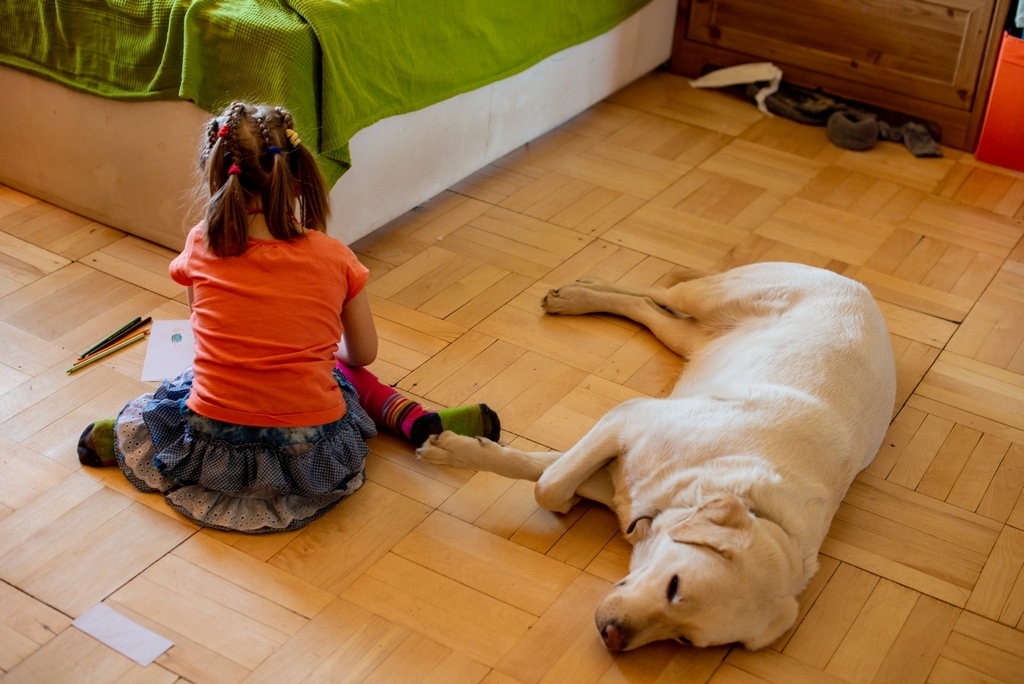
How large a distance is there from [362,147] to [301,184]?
749 millimetres

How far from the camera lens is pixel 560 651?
5.42 ft

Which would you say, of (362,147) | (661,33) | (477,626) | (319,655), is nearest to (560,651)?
(477,626)

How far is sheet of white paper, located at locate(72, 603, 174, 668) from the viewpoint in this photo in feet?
5.17

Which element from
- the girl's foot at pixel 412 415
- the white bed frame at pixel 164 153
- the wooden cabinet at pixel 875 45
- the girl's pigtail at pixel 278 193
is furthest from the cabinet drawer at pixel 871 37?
the girl's pigtail at pixel 278 193

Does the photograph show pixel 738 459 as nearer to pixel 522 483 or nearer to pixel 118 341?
pixel 522 483

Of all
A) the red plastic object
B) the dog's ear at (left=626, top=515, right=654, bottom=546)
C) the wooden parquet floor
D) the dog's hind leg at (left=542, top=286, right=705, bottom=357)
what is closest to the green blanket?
the wooden parquet floor

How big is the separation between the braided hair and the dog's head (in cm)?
84

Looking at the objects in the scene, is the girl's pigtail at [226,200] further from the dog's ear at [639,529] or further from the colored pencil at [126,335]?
the dog's ear at [639,529]

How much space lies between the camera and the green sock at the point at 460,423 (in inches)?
78.7

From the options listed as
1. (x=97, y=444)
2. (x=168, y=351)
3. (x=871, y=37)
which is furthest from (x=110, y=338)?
(x=871, y=37)

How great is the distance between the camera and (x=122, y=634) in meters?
1.60

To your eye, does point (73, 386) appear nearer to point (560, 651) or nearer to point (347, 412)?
point (347, 412)

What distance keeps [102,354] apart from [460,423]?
836 mm

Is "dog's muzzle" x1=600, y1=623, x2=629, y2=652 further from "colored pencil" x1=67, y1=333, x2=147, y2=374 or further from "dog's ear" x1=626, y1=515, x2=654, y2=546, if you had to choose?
"colored pencil" x1=67, y1=333, x2=147, y2=374
